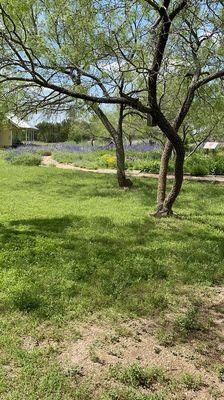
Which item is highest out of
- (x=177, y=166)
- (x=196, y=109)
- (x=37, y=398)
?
(x=196, y=109)

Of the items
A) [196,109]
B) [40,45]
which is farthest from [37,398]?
[196,109]

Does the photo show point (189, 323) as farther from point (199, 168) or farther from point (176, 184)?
point (199, 168)

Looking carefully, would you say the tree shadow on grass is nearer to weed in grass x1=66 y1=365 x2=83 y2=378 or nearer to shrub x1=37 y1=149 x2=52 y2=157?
weed in grass x1=66 y1=365 x2=83 y2=378

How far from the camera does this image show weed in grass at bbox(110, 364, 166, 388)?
3.24 meters

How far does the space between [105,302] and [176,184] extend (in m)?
4.81

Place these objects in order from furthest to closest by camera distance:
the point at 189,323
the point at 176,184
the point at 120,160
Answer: the point at 120,160
the point at 176,184
the point at 189,323

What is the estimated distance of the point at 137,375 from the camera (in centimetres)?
329

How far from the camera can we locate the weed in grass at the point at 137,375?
324 centimetres

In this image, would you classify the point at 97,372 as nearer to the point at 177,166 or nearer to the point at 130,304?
the point at 130,304

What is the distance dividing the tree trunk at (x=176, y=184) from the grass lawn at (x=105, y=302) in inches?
16.0

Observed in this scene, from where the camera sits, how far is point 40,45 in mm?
7113

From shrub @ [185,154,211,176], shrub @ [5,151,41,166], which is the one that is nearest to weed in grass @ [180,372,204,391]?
shrub @ [185,154,211,176]

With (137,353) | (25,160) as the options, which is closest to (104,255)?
(137,353)

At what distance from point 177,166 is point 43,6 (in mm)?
4611
